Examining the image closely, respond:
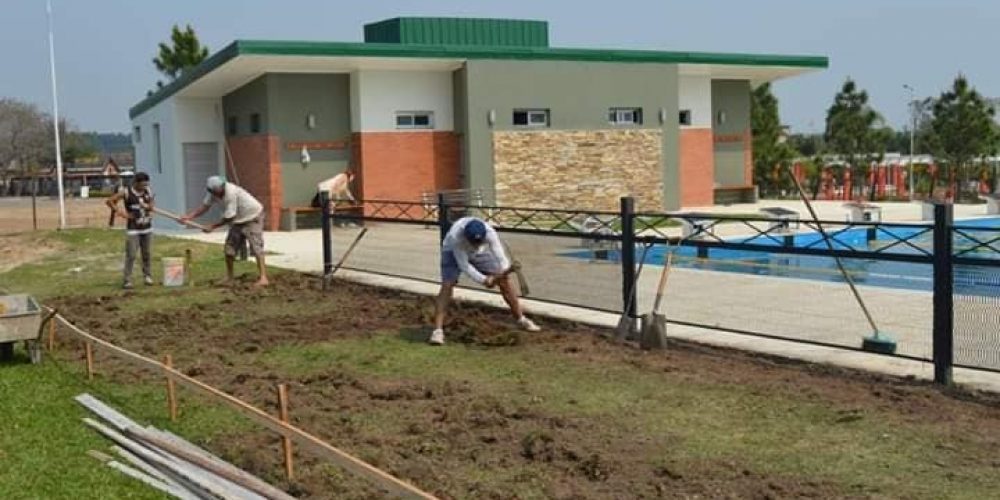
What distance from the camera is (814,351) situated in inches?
367

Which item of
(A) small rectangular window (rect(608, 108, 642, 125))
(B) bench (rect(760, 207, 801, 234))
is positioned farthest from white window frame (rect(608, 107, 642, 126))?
(B) bench (rect(760, 207, 801, 234))

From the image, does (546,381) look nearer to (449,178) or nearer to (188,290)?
(188,290)

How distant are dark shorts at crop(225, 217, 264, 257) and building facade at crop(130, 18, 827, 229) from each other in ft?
34.6

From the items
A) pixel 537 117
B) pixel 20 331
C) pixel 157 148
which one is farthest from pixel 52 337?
pixel 157 148

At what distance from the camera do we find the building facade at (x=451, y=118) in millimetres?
28391

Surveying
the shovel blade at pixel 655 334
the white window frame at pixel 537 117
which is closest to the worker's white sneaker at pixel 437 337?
the shovel blade at pixel 655 334

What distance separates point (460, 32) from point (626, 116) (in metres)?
5.62

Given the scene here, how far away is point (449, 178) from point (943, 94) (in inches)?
887

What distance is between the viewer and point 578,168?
102 feet

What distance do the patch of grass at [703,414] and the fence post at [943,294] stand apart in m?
1.19

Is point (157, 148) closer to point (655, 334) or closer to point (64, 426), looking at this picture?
point (655, 334)

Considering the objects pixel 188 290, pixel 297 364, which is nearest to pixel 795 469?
pixel 297 364

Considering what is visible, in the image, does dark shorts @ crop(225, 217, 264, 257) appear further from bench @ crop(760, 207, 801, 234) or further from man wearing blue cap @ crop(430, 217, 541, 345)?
bench @ crop(760, 207, 801, 234)

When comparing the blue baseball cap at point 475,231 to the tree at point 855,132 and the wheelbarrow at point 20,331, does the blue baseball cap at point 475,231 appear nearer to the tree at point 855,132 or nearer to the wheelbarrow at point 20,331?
the wheelbarrow at point 20,331
